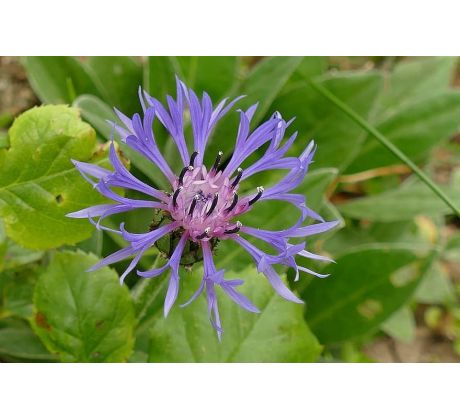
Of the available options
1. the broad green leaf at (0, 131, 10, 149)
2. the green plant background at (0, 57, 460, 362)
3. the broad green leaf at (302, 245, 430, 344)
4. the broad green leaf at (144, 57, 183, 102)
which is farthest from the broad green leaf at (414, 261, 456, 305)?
the broad green leaf at (0, 131, 10, 149)

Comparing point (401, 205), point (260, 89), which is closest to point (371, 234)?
point (401, 205)

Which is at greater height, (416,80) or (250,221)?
(416,80)

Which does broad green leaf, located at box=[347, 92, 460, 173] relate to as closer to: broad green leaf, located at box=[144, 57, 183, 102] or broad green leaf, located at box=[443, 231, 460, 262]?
broad green leaf, located at box=[443, 231, 460, 262]

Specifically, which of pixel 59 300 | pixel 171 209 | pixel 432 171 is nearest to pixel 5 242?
pixel 59 300

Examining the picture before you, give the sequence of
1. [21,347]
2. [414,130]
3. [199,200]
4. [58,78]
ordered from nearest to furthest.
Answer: [199,200]
[21,347]
[58,78]
[414,130]

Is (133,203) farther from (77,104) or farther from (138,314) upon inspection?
(77,104)

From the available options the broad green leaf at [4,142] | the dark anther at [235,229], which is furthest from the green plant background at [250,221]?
the dark anther at [235,229]

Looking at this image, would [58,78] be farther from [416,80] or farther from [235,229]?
[416,80]

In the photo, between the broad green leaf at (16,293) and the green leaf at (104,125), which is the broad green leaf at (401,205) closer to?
the green leaf at (104,125)
